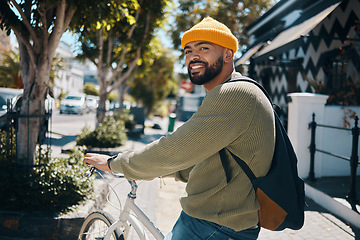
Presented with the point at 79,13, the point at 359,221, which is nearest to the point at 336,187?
the point at 359,221

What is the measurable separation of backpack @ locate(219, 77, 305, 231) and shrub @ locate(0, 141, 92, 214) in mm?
2838

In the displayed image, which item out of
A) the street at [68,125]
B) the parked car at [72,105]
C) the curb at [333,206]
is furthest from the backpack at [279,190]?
the parked car at [72,105]

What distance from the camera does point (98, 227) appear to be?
2.68 meters

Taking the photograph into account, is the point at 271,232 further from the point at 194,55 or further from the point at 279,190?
the point at 194,55

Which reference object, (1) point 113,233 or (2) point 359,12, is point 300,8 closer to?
(2) point 359,12

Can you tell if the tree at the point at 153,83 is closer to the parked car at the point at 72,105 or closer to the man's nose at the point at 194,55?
the parked car at the point at 72,105

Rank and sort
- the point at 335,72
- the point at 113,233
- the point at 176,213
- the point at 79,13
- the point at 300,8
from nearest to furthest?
1. the point at 113,233
2. the point at 79,13
3. the point at 176,213
4. the point at 335,72
5. the point at 300,8

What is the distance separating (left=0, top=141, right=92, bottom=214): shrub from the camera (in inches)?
154

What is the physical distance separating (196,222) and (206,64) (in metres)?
0.84

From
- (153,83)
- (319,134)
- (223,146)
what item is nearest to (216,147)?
(223,146)

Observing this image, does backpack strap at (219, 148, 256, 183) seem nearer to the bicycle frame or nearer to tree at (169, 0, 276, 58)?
the bicycle frame

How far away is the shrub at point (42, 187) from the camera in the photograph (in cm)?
391

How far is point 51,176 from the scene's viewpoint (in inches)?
166

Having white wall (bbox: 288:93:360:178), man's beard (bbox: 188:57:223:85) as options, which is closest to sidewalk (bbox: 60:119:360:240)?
white wall (bbox: 288:93:360:178)
